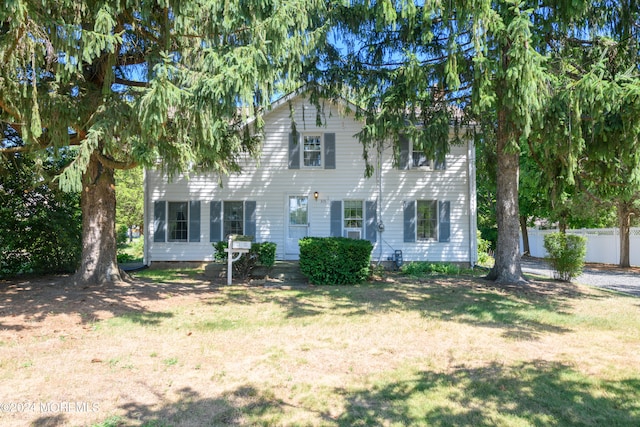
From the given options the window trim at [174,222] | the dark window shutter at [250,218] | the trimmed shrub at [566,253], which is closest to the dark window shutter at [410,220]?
the trimmed shrub at [566,253]

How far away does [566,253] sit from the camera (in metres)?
10.5

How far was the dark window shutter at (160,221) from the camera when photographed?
14219mm

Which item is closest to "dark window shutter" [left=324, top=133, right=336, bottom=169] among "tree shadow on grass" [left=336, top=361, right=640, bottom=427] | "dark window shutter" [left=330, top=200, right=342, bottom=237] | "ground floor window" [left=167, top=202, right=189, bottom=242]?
"dark window shutter" [left=330, top=200, right=342, bottom=237]

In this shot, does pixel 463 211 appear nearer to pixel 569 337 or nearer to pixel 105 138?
pixel 569 337

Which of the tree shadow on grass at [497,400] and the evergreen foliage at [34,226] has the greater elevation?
the evergreen foliage at [34,226]

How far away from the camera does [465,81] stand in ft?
31.3

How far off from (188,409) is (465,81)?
29.2ft

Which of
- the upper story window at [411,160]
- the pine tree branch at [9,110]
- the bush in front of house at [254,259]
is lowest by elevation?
the bush in front of house at [254,259]

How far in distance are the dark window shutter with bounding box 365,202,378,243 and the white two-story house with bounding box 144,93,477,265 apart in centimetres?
3

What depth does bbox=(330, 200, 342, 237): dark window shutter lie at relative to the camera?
1393cm

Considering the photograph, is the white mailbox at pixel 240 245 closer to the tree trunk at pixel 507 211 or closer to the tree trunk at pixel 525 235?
the tree trunk at pixel 507 211

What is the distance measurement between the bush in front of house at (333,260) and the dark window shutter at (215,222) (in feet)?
15.6

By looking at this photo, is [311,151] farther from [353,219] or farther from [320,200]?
[353,219]

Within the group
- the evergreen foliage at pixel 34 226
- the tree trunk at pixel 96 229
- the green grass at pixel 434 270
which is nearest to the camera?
the tree trunk at pixel 96 229
